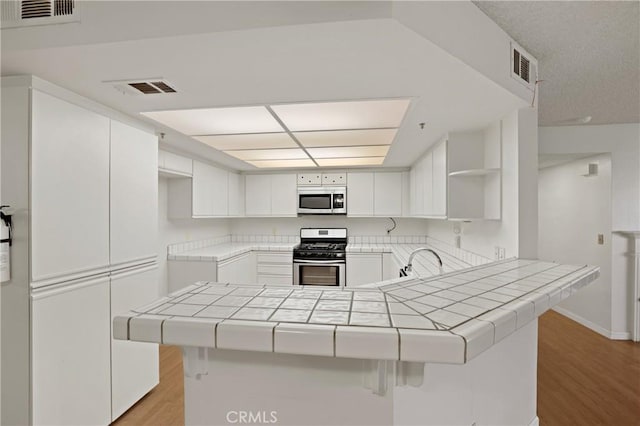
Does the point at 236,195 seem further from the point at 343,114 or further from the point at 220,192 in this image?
the point at 343,114

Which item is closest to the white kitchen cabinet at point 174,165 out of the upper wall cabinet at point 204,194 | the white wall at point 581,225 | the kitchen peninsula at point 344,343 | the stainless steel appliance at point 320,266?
the upper wall cabinet at point 204,194

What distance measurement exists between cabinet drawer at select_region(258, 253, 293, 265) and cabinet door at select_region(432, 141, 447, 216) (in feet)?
7.67

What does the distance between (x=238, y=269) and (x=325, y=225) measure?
5.32 ft

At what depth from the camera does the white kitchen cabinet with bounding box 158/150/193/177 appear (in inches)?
118

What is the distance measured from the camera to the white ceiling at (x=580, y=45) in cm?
137

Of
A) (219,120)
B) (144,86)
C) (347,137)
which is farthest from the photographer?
(347,137)

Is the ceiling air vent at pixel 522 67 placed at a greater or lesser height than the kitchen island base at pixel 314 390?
greater

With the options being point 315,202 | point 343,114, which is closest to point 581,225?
point 315,202

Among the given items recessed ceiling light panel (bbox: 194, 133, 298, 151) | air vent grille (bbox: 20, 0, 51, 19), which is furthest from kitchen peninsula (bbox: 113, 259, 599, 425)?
recessed ceiling light panel (bbox: 194, 133, 298, 151)

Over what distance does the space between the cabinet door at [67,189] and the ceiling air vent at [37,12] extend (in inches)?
14.2

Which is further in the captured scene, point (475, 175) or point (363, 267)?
point (363, 267)

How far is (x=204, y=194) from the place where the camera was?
12.5ft

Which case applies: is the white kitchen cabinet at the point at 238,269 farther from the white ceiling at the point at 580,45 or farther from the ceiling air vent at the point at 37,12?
the white ceiling at the point at 580,45

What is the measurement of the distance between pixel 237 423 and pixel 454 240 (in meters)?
2.79
